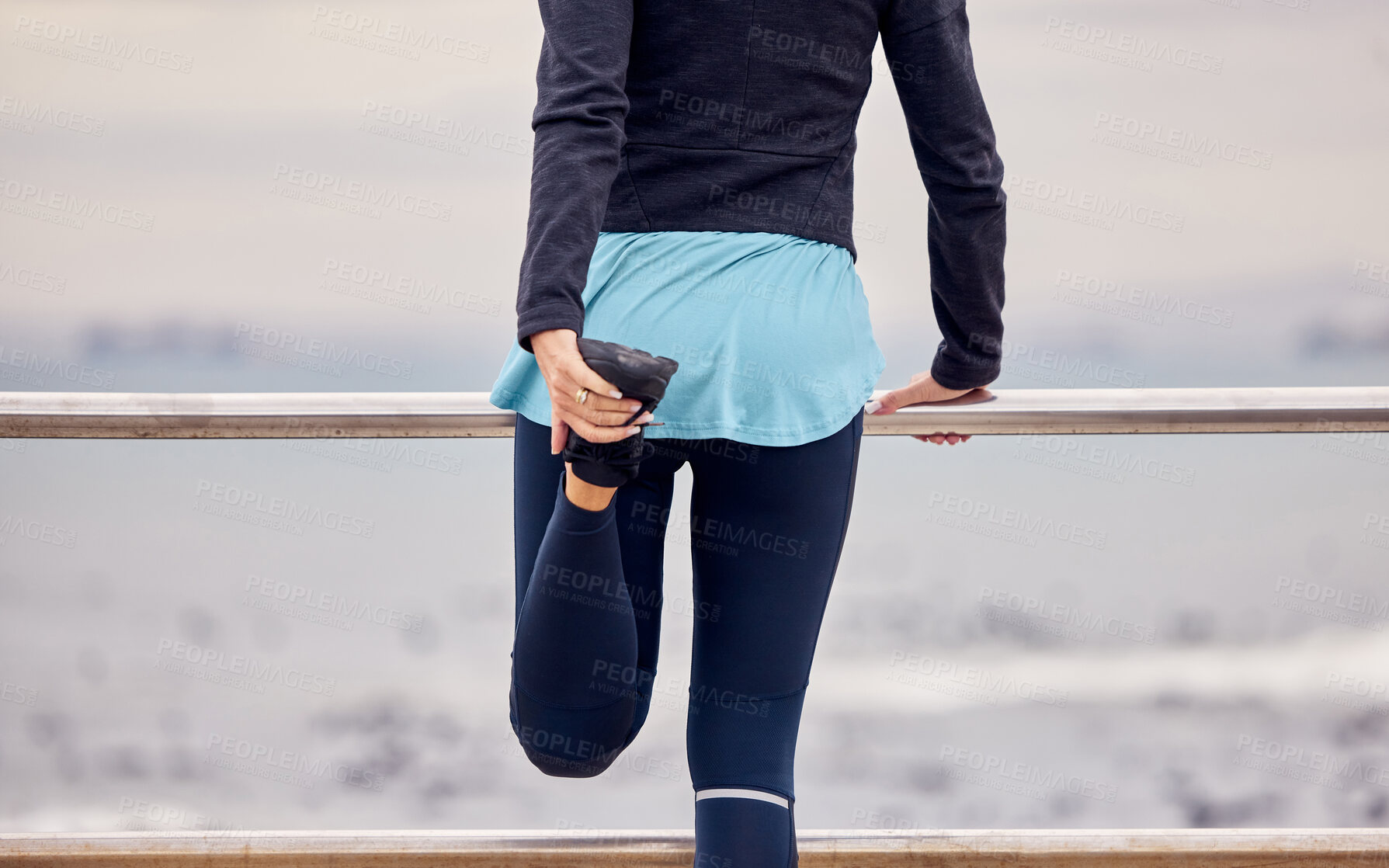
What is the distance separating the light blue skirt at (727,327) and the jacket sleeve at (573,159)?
0.08 metres

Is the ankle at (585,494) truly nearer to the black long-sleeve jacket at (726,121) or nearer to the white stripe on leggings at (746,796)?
the black long-sleeve jacket at (726,121)

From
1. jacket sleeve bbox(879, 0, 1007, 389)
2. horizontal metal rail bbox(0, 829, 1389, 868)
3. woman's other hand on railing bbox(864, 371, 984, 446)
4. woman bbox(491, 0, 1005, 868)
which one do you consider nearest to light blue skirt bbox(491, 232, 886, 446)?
woman bbox(491, 0, 1005, 868)

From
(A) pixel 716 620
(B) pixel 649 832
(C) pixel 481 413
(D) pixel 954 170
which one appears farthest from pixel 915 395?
(B) pixel 649 832

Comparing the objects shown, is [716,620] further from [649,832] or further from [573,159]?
[649,832]

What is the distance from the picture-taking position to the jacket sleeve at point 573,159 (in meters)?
0.68

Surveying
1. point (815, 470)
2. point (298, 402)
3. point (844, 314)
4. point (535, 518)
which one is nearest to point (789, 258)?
point (844, 314)

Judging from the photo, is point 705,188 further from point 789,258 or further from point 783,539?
point 783,539

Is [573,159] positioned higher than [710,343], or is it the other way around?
[573,159]

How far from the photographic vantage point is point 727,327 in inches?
30.2

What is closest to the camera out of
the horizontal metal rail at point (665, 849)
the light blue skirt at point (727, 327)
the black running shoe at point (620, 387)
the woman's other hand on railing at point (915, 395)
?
the black running shoe at point (620, 387)

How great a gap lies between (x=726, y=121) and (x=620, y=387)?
0.84 feet

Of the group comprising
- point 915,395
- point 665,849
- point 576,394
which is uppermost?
point 576,394

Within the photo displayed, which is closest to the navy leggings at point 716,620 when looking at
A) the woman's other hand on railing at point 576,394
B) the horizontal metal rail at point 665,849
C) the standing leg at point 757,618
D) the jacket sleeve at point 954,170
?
the standing leg at point 757,618

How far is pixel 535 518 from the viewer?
0.86 metres
